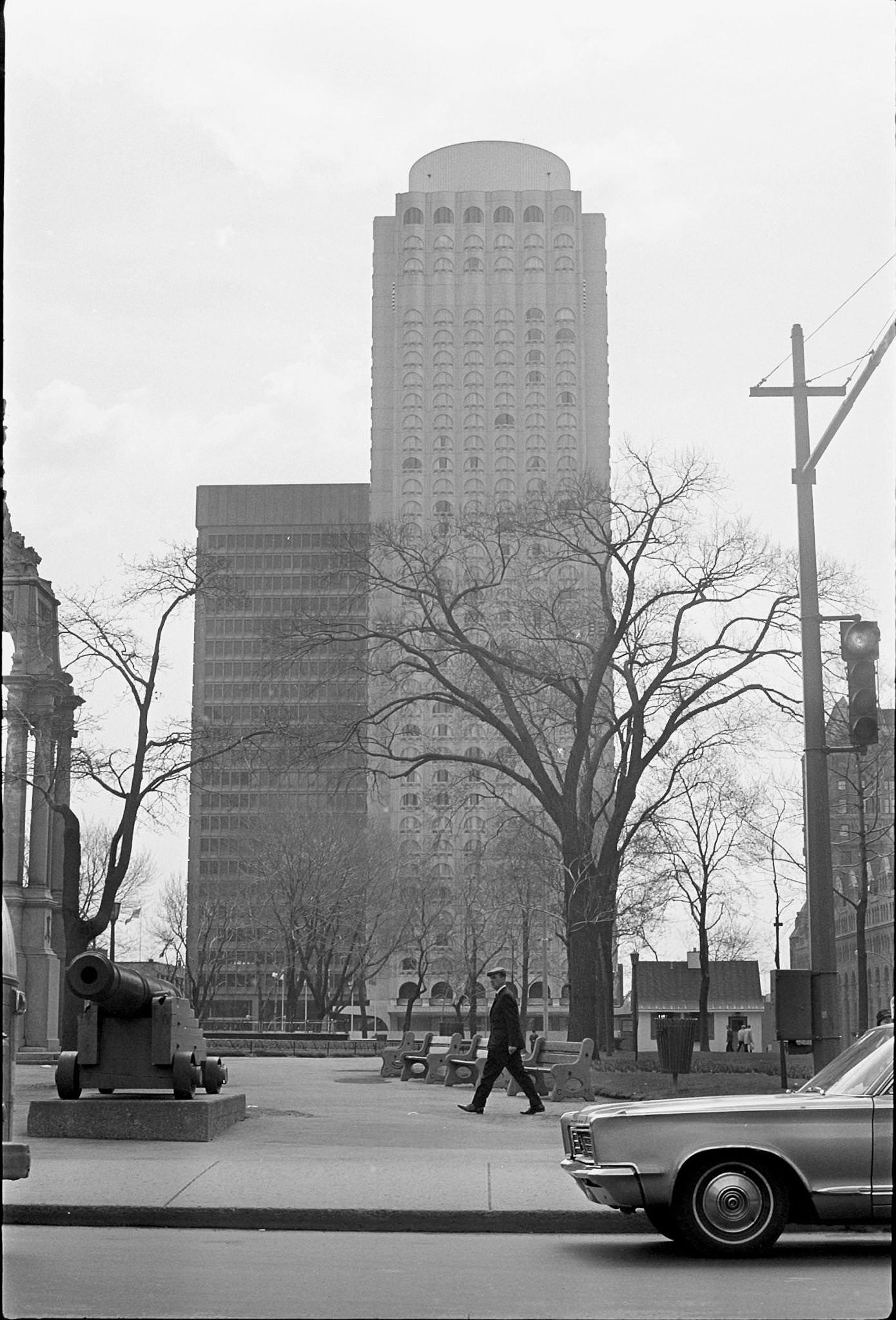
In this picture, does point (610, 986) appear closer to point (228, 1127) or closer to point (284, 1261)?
point (228, 1127)

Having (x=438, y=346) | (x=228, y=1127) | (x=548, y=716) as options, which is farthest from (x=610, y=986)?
(x=438, y=346)

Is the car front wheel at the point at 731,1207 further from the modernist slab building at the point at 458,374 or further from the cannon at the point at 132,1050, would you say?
the modernist slab building at the point at 458,374

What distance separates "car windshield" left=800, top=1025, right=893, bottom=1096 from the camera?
1000cm

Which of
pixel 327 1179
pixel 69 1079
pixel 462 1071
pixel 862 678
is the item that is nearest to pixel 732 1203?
pixel 327 1179

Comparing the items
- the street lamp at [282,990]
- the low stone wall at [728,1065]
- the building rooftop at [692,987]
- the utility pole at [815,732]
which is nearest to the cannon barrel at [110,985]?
the utility pole at [815,732]

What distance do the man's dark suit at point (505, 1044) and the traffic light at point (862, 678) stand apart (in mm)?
6233

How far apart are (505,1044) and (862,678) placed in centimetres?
712

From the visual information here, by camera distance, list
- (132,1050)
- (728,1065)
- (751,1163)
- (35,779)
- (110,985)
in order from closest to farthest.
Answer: (751,1163), (110,985), (132,1050), (35,779), (728,1065)

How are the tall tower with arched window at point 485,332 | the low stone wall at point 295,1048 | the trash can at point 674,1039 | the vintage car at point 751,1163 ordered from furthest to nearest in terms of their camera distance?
the tall tower with arched window at point 485,332 → the low stone wall at point 295,1048 → the trash can at point 674,1039 → the vintage car at point 751,1163

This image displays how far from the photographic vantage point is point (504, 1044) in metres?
19.8

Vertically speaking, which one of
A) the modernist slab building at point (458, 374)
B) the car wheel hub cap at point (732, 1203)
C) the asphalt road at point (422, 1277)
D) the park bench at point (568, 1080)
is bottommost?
the park bench at point (568, 1080)

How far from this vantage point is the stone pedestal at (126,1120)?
1645 centimetres

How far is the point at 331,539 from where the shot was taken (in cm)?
3438

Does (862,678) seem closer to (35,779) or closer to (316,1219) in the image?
(316,1219)
